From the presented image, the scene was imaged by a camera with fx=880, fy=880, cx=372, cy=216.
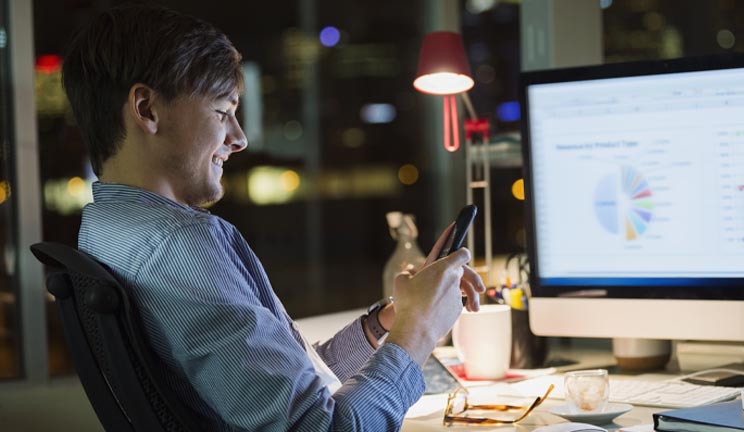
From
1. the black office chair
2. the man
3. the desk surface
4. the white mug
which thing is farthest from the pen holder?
Result: the black office chair

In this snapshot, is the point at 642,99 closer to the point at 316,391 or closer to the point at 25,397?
the point at 316,391

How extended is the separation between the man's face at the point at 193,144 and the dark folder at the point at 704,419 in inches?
26.0

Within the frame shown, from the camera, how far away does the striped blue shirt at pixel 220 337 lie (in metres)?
0.97

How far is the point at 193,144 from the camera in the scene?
3.72ft

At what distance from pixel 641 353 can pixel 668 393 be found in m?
0.25

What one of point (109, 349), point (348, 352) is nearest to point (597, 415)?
point (348, 352)

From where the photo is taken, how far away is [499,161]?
2.05 metres

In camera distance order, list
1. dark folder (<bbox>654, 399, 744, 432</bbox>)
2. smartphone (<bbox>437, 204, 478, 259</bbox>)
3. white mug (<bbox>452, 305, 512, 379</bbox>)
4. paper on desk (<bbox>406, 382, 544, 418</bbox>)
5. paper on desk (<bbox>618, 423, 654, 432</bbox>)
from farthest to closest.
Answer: white mug (<bbox>452, 305, 512, 379</bbox>) → paper on desk (<bbox>406, 382, 544, 418</bbox>) → smartphone (<bbox>437, 204, 478, 259</bbox>) → paper on desk (<bbox>618, 423, 654, 432</bbox>) → dark folder (<bbox>654, 399, 744, 432</bbox>)

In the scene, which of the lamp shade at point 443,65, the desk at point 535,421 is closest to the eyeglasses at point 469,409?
the desk at point 535,421

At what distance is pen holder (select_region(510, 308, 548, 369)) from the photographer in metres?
1.74

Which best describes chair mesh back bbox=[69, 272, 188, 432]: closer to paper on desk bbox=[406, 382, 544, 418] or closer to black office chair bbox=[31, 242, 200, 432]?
black office chair bbox=[31, 242, 200, 432]

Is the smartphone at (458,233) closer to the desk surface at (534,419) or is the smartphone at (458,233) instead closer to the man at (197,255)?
the man at (197,255)

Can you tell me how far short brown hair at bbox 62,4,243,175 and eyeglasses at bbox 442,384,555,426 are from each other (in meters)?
0.58

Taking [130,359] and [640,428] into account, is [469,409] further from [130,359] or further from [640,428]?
[130,359]
